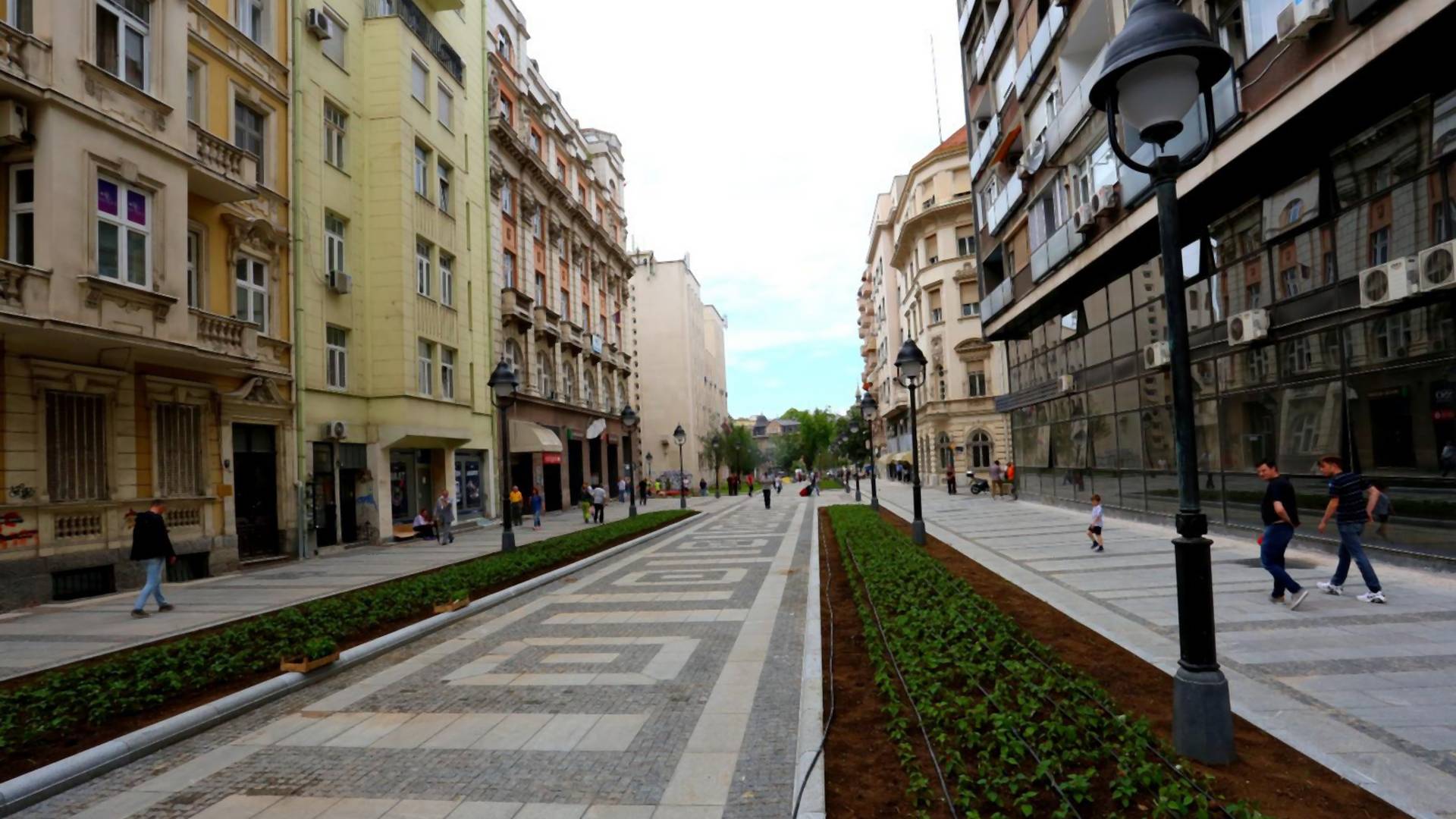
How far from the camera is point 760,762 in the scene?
490 cm

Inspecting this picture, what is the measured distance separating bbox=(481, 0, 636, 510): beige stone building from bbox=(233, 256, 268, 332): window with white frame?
1011 cm

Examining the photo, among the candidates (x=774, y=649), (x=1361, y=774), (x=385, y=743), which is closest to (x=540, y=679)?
(x=385, y=743)

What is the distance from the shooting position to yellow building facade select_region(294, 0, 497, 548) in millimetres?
20203

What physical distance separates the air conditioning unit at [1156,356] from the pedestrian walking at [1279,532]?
9.02 meters

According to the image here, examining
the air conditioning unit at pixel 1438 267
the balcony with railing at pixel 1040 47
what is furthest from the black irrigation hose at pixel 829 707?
the balcony with railing at pixel 1040 47

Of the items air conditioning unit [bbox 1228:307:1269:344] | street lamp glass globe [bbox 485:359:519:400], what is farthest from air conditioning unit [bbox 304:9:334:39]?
air conditioning unit [bbox 1228:307:1269:344]

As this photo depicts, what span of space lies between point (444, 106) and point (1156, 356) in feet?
77.4

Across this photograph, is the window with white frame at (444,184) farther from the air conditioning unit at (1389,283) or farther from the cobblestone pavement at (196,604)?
the air conditioning unit at (1389,283)

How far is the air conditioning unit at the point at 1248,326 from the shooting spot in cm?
1359

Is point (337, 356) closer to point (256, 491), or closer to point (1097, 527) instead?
point (256, 491)

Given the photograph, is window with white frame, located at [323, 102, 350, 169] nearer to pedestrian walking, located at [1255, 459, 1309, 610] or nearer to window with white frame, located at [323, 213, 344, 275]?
window with white frame, located at [323, 213, 344, 275]

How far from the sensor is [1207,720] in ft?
14.2

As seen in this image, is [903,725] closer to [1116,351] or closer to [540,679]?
[540,679]

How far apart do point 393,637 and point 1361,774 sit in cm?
847
